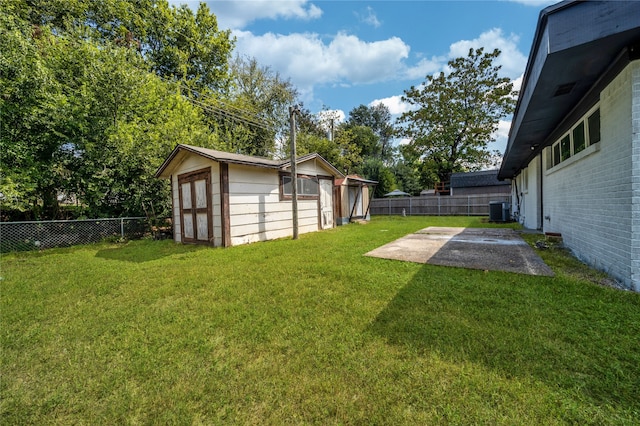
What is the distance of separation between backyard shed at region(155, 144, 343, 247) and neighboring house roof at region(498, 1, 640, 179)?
6.18 meters

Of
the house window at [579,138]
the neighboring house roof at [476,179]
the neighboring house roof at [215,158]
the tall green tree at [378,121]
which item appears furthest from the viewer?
the tall green tree at [378,121]

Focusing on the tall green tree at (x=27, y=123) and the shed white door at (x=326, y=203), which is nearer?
the tall green tree at (x=27, y=123)

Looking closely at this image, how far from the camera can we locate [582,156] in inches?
167

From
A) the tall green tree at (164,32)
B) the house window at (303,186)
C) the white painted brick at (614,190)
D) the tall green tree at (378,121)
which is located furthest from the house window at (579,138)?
the tall green tree at (378,121)

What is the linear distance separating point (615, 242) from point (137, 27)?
23.9 m

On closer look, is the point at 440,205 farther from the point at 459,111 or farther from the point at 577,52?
the point at 577,52

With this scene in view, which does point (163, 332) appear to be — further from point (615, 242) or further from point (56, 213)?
point (56, 213)

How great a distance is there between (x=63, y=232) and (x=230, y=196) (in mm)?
4990

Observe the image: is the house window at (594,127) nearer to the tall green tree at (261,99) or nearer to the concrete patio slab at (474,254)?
the concrete patio slab at (474,254)

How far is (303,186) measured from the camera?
9453 mm

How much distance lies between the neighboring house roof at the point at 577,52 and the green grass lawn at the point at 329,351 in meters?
2.63

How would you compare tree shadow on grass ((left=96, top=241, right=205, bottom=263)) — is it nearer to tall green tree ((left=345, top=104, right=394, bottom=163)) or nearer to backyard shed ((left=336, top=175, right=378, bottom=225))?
backyard shed ((left=336, top=175, right=378, bottom=225))

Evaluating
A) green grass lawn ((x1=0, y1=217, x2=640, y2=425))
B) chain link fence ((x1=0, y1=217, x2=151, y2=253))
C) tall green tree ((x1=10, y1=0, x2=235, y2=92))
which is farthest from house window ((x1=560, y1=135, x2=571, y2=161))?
tall green tree ((x1=10, y1=0, x2=235, y2=92))

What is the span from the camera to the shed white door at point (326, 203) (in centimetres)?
1041
